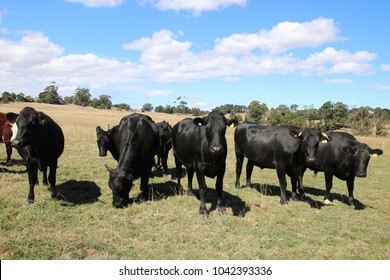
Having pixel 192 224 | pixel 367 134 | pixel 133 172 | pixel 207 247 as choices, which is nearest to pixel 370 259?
pixel 207 247

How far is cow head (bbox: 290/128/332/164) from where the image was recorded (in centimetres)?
889

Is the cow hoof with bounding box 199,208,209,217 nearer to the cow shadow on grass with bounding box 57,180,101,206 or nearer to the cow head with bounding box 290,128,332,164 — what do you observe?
the cow shadow on grass with bounding box 57,180,101,206

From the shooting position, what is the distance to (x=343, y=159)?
10055mm

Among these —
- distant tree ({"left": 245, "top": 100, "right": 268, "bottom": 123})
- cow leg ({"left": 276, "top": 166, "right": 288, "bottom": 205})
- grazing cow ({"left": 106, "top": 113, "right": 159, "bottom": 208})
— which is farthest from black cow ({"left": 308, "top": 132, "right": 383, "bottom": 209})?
distant tree ({"left": 245, "top": 100, "right": 268, "bottom": 123})

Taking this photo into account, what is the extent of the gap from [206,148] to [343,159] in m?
4.98

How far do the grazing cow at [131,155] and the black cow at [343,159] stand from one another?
188 inches

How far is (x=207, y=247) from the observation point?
5680mm

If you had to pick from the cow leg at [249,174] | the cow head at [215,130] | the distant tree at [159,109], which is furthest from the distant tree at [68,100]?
the cow head at [215,130]

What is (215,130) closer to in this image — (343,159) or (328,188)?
(328,188)

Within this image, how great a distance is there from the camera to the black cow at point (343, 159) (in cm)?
954

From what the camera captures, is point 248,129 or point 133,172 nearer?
point 133,172

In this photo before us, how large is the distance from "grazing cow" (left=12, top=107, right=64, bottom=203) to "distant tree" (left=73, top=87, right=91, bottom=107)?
365 ft

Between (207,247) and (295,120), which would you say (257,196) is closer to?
(207,247)

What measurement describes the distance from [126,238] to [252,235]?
92.5 inches
